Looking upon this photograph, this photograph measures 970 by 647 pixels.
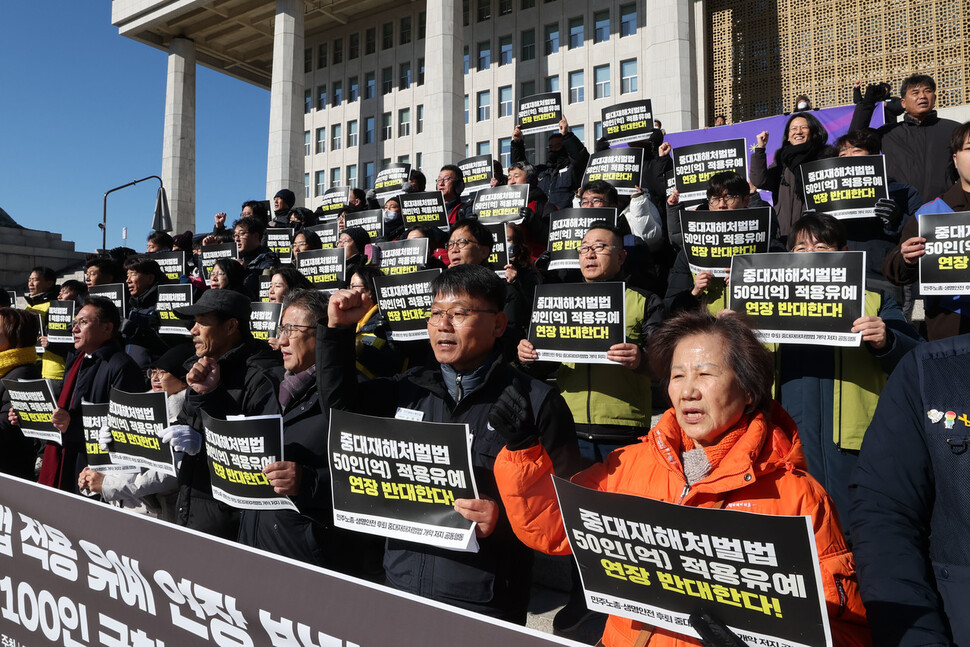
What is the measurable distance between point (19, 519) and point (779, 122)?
1331 centimetres

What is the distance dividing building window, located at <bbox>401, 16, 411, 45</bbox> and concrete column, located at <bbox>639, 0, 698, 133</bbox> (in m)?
18.8

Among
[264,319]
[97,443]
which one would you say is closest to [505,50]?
[264,319]

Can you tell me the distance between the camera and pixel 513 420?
6.76 feet

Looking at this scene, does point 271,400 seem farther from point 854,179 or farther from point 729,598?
point 854,179

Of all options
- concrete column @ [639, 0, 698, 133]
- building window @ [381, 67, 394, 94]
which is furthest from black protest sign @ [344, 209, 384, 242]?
building window @ [381, 67, 394, 94]

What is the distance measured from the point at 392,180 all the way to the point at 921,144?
7.58 meters

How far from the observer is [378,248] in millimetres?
7043

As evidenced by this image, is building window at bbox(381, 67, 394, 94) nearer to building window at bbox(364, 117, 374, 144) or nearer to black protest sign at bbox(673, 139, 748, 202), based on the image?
building window at bbox(364, 117, 374, 144)

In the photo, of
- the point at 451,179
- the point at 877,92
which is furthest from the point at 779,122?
the point at 451,179

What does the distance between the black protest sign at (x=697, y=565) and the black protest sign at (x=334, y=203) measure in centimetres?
1072

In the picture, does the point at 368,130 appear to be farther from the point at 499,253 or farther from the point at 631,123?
the point at 499,253

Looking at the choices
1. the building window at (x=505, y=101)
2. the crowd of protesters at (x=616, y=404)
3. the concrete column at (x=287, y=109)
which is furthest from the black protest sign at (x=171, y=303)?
the building window at (x=505, y=101)

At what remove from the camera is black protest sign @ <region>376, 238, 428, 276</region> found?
6543 millimetres

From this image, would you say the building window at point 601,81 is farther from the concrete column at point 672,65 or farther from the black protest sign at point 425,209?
the black protest sign at point 425,209
